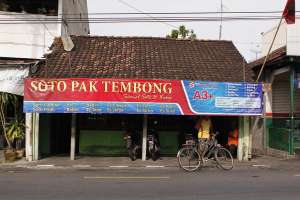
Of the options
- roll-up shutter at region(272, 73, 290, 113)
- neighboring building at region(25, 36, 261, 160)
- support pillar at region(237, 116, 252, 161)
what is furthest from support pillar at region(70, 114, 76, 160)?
roll-up shutter at region(272, 73, 290, 113)

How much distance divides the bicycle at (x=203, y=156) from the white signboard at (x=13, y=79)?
6559mm

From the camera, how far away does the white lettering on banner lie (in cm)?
1884

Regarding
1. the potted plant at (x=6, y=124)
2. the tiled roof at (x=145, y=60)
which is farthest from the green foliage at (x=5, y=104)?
the tiled roof at (x=145, y=60)

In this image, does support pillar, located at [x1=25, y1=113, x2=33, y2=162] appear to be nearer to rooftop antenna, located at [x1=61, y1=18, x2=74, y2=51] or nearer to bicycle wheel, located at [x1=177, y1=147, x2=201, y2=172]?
rooftop antenna, located at [x1=61, y1=18, x2=74, y2=51]

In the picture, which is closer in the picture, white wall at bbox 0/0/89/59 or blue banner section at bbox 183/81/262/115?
blue banner section at bbox 183/81/262/115

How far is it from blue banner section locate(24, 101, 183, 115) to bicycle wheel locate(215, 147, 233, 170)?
2.55 metres

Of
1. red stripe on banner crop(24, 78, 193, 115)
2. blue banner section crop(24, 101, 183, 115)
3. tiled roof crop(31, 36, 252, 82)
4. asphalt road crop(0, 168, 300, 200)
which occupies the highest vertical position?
tiled roof crop(31, 36, 252, 82)

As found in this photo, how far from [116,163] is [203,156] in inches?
133

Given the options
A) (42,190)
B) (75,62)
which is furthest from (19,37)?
(42,190)

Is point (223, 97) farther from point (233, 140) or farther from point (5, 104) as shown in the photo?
point (5, 104)

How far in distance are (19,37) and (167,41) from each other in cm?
611

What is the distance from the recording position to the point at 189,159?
16.0 m

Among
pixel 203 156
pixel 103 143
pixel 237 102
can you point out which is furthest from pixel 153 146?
pixel 237 102

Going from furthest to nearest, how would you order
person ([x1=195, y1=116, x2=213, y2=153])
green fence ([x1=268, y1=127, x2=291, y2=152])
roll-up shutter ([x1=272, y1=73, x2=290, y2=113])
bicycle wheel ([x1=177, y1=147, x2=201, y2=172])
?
1. roll-up shutter ([x1=272, y1=73, x2=290, y2=113])
2. green fence ([x1=268, y1=127, x2=291, y2=152])
3. person ([x1=195, y1=116, x2=213, y2=153])
4. bicycle wheel ([x1=177, y1=147, x2=201, y2=172])
